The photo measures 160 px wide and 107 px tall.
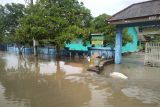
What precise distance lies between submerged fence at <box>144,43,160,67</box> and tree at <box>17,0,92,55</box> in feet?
23.2

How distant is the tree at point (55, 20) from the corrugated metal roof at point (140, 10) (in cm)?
506

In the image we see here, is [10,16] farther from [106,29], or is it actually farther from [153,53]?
[153,53]

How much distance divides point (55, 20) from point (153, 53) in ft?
32.1

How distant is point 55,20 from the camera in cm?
2112

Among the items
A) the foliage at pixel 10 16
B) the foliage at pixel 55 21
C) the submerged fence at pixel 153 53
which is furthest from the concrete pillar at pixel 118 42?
the foliage at pixel 10 16

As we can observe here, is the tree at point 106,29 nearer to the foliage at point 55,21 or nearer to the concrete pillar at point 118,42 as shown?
the foliage at point 55,21

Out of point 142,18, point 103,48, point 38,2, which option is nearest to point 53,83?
point 142,18

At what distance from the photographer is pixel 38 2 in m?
23.0

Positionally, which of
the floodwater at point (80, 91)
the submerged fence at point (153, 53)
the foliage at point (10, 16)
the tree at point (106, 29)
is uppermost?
the foliage at point (10, 16)

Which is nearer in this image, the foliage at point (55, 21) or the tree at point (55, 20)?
the foliage at point (55, 21)

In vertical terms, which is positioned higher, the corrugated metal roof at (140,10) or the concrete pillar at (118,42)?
the corrugated metal roof at (140,10)

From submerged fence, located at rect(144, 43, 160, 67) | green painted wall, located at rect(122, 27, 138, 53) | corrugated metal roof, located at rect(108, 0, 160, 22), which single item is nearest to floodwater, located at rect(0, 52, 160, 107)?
submerged fence, located at rect(144, 43, 160, 67)

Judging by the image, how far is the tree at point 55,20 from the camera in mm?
20953

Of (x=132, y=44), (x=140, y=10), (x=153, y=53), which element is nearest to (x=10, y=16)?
(x=132, y=44)
